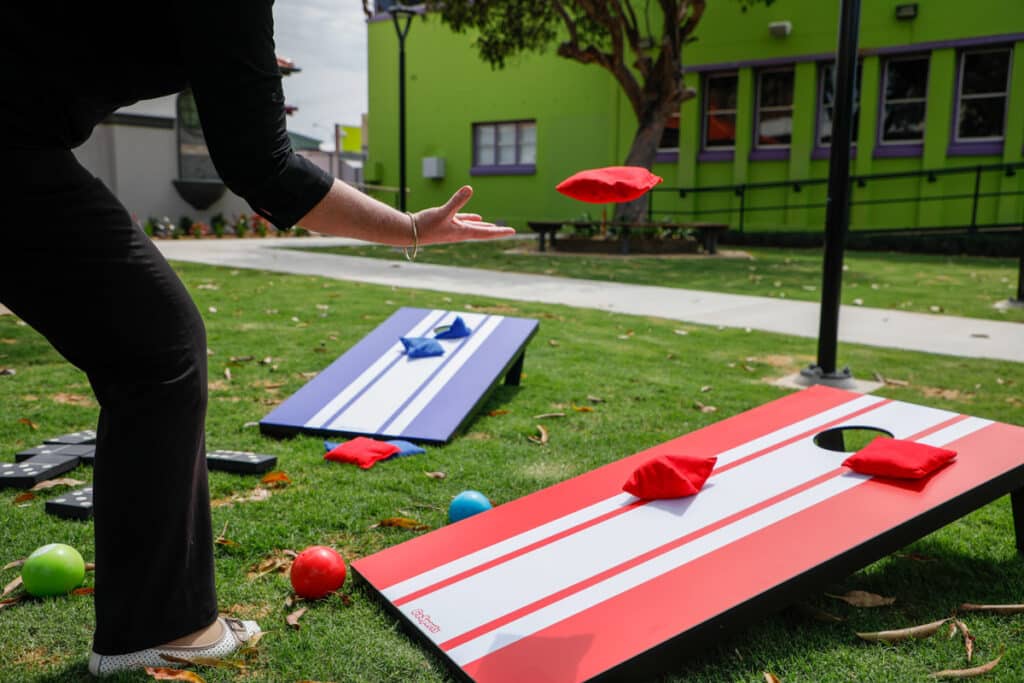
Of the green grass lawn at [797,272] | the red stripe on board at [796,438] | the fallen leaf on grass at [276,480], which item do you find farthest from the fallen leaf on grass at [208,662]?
the green grass lawn at [797,272]

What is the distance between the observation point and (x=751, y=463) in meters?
2.71

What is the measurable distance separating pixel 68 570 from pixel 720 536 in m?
1.78

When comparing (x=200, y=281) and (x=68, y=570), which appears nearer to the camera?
(x=68, y=570)

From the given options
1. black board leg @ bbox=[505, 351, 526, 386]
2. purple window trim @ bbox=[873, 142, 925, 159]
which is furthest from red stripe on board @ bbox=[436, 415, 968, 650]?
purple window trim @ bbox=[873, 142, 925, 159]

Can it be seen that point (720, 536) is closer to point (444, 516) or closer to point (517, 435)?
point (444, 516)

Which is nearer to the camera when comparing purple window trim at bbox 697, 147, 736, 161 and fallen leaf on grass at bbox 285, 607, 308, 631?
fallen leaf on grass at bbox 285, 607, 308, 631

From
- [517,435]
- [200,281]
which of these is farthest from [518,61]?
[517,435]

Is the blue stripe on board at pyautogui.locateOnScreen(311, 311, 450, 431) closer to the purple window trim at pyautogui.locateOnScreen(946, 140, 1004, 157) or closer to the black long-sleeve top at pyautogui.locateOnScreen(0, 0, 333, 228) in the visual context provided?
the black long-sleeve top at pyautogui.locateOnScreen(0, 0, 333, 228)

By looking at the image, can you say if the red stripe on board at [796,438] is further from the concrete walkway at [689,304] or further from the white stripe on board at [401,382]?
the concrete walkway at [689,304]

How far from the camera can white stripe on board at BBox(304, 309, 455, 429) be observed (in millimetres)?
3920

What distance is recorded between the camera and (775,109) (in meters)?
18.2

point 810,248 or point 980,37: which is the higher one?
point 980,37

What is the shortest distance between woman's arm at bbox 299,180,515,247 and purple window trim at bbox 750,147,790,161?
1736 centimetres

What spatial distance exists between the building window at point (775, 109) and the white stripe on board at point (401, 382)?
15.1 metres
